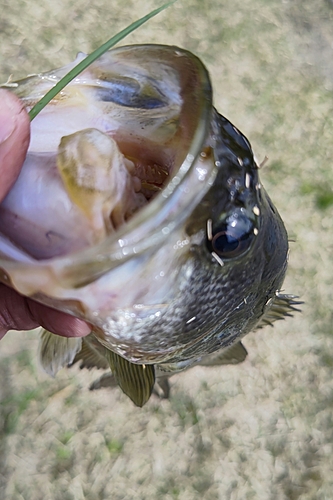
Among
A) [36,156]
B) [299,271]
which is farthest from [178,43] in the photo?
[36,156]

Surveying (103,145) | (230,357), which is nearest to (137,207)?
(103,145)

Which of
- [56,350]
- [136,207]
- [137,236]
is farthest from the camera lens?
[56,350]

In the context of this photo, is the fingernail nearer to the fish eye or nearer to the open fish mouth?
the open fish mouth

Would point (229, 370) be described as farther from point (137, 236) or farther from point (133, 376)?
point (137, 236)

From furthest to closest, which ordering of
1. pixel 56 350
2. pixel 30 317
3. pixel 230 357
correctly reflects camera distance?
pixel 230 357
pixel 56 350
pixel 30 317

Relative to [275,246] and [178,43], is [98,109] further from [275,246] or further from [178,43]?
[178,43]
